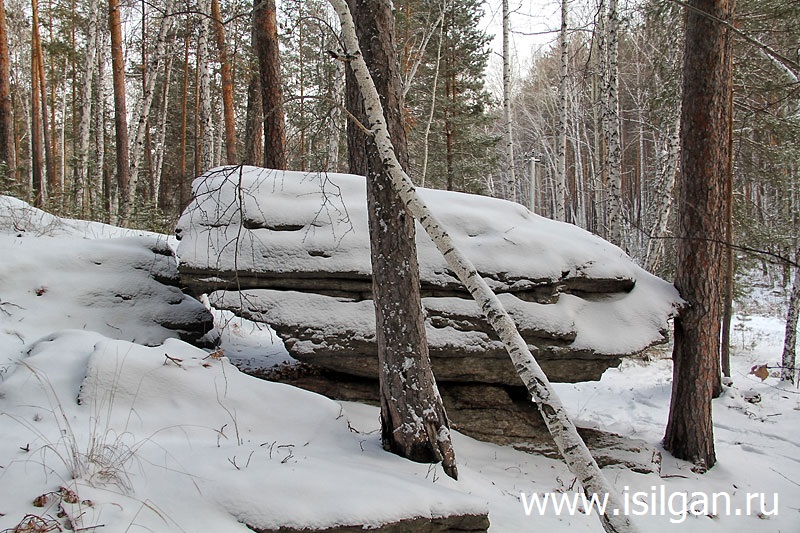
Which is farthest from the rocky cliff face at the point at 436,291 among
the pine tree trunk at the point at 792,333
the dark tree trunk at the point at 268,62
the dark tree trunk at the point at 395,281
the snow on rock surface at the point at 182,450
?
the pine tree trunk at the point at 792,333

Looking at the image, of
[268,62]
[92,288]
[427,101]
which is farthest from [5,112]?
[427,101]

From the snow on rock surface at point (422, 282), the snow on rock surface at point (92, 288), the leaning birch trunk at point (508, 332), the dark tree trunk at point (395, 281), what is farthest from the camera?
the snow on rock surface at point (92, 288)

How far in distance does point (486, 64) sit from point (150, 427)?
15.6 m

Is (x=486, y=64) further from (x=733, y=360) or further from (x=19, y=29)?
(x=19, y=29)

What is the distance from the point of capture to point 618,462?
4.91 meters

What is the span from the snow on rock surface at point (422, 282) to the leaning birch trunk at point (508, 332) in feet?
6.57

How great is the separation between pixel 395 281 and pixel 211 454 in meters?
1.71

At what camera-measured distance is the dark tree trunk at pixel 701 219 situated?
196 inches

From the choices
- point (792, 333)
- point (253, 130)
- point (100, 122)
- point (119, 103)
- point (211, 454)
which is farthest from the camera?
point (100, 122)

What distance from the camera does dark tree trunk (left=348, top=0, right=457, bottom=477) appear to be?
347 centimetres

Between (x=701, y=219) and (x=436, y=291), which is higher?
(x=701, y=219)

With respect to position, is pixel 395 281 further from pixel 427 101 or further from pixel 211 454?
pixel 427 101

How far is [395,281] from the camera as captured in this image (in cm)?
352

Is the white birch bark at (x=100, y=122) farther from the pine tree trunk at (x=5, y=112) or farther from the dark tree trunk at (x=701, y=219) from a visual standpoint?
the dark tree trunk at (x=701, y=219)
